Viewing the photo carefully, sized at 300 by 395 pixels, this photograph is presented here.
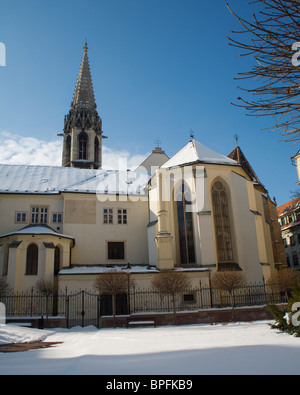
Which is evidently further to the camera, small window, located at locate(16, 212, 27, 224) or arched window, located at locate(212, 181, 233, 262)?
small window, located at locate(16, 212, 27, 224)

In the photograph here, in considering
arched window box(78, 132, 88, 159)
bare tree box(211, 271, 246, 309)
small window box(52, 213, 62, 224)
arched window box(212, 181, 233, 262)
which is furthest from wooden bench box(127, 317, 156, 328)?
arched window box(78, 132, 88, 159)

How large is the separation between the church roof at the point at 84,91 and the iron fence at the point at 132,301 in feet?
130

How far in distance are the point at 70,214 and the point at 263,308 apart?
56.4ft

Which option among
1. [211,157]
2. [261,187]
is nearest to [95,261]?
[211,157]

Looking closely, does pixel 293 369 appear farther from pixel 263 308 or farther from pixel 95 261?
pixel 95 261

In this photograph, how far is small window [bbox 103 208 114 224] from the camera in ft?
99.5

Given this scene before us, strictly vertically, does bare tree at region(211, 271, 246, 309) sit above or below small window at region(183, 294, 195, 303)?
above

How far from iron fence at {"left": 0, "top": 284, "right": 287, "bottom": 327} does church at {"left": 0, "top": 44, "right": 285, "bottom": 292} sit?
871mm

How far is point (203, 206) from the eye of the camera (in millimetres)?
25547

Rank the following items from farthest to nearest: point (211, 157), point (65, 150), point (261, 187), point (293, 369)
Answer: point (65, 150) → point (261, 187) → point (211, 157) → point (293, 369)

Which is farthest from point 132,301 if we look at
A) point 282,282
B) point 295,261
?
point 295,261

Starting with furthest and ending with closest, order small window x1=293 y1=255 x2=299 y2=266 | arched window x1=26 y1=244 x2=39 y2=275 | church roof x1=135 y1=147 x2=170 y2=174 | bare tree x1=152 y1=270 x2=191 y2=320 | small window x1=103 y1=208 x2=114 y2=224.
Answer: small window x1=293 y1=255 x2=299 y2=266 < church roof x1=135 y1=147 x2=170 y2=174 < small window x1=103 y1=208 x2=114 y2=224 < arched window x1=26 y1=244 x2=39 y2=275 < bare tree x1=152 y1=270 x2=191 y2=320

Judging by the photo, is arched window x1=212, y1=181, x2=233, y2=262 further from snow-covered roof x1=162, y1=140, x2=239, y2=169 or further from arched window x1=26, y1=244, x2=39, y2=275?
arched window x1=26, y1=244, x2=39, y2=275

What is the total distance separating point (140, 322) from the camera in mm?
19078
